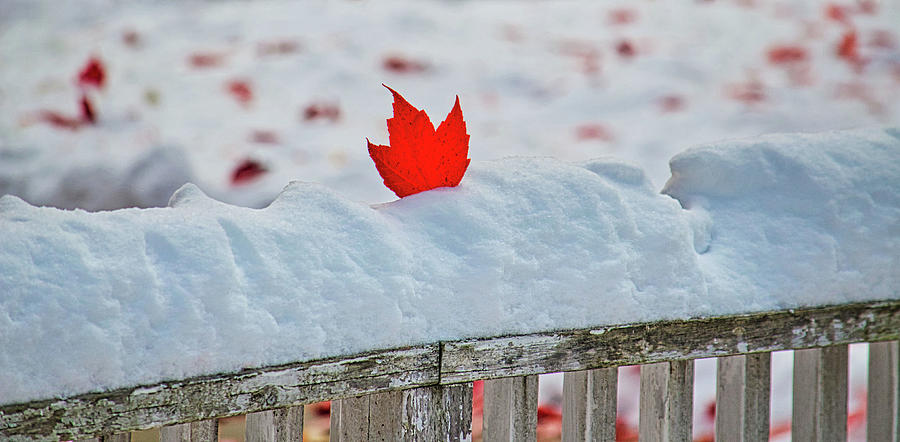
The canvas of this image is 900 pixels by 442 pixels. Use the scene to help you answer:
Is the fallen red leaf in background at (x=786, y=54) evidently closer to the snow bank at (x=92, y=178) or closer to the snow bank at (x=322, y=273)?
the snow bank at (x=92, y=178)

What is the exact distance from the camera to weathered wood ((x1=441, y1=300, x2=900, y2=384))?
2.52ft

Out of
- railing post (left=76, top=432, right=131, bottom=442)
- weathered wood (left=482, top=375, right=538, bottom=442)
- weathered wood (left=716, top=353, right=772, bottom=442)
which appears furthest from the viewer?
weathered wood (left=716, top=353, right=772, bottom=442)

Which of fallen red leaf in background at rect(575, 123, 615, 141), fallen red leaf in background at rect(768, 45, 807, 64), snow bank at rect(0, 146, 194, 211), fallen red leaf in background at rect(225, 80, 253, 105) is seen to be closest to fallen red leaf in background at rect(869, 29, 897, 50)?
fallen red leaf in background at rect(768, 45, 807, 64)

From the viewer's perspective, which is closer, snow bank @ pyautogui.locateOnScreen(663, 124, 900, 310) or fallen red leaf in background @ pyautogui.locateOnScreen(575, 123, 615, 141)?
snow bank @ pyautogui.locateOnScreen(663, 124, 900, 310)

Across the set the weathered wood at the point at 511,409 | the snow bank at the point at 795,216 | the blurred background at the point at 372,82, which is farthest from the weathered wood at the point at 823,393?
the blurred background at the point at 372,82

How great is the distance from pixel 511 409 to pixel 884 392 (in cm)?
55

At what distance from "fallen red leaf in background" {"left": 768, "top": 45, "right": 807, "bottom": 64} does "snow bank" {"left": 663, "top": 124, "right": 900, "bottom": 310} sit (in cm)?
269

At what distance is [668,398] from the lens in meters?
0.92

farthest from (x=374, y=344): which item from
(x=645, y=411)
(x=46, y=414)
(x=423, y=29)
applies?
(x=423, y=29)

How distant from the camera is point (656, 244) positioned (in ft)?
2.70

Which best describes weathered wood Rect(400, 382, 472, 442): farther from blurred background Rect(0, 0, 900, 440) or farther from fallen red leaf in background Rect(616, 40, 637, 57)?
fallen red leaf in background Rect(616, 40, 637, 57)

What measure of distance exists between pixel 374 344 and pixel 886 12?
12.0ft

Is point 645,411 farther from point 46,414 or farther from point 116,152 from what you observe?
point 116,152

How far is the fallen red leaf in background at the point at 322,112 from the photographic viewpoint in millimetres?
2967
